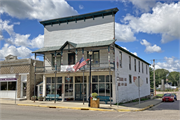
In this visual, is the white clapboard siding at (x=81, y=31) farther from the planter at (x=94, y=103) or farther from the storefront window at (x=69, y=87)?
the planter at (x=94, y=103)

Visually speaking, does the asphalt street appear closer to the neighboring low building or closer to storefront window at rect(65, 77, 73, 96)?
storefront window at rect(65, 77, 73, 96)

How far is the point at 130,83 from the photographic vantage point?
2483cm

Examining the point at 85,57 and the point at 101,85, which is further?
the point at 85,57

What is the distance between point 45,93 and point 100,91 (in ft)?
25.2

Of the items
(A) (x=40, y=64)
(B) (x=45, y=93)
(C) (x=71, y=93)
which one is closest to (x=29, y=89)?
(B) (x=45, y=93)

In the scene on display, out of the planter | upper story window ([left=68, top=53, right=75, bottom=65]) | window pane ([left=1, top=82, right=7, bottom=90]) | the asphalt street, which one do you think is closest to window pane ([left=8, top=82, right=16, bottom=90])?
window pane ([left=1, top=82, right=7, bottom=90])

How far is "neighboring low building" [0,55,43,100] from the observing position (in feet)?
77.5

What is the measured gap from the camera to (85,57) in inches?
835

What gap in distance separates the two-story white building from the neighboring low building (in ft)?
5.51

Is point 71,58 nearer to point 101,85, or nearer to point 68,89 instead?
point 68,89

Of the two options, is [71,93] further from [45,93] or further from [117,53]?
[117,53]

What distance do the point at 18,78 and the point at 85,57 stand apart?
10233 millimetres

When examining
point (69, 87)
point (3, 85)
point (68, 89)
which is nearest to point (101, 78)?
point (69, 87)

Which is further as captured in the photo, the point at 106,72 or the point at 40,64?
the point at 40,64
